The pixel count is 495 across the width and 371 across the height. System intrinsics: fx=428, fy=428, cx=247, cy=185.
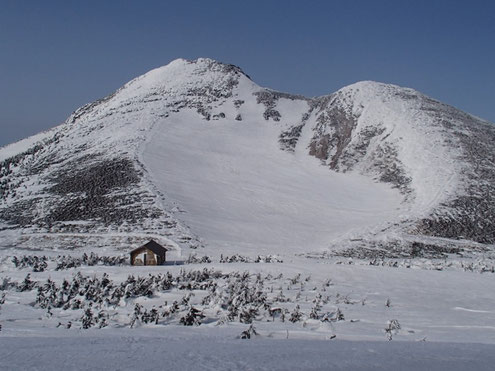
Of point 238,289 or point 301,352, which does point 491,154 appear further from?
point 301,352

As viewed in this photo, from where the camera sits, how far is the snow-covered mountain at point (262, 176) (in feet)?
131

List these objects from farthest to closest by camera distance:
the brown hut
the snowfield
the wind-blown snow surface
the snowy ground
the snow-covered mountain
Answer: the wind-blown snow surface, the snow-covered mountain, the brown hut, the snowfield, the snowy ground

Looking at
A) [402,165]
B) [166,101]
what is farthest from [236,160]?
[166,101]

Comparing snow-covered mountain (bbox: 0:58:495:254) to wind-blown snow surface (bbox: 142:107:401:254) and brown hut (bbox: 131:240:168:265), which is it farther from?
brown hut (bbox: 131:240:168:265)

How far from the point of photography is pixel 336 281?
1717 centimetres

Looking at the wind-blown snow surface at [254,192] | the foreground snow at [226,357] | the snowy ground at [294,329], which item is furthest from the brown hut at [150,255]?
the foreground snow at [226,357]

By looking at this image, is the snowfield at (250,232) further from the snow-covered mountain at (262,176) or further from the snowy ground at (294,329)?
the snow-covered mountain at (262,176)

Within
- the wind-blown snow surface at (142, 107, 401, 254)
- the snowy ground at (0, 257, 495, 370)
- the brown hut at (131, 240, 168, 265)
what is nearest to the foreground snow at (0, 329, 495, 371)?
the snowy ground at (0, 257, 495, 370)

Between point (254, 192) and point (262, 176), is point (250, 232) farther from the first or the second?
point (262, 176)

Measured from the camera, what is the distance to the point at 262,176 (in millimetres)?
59531

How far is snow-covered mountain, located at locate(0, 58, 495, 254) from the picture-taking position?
3997 cm

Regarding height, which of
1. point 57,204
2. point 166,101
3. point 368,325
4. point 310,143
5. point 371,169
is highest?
point 166,101

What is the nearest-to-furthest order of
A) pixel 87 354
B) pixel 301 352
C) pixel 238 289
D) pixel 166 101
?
pixel 87 354 → pixel 301 352 → pixel 238 289 → pixel 166 101

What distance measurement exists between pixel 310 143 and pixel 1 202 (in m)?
48.4
